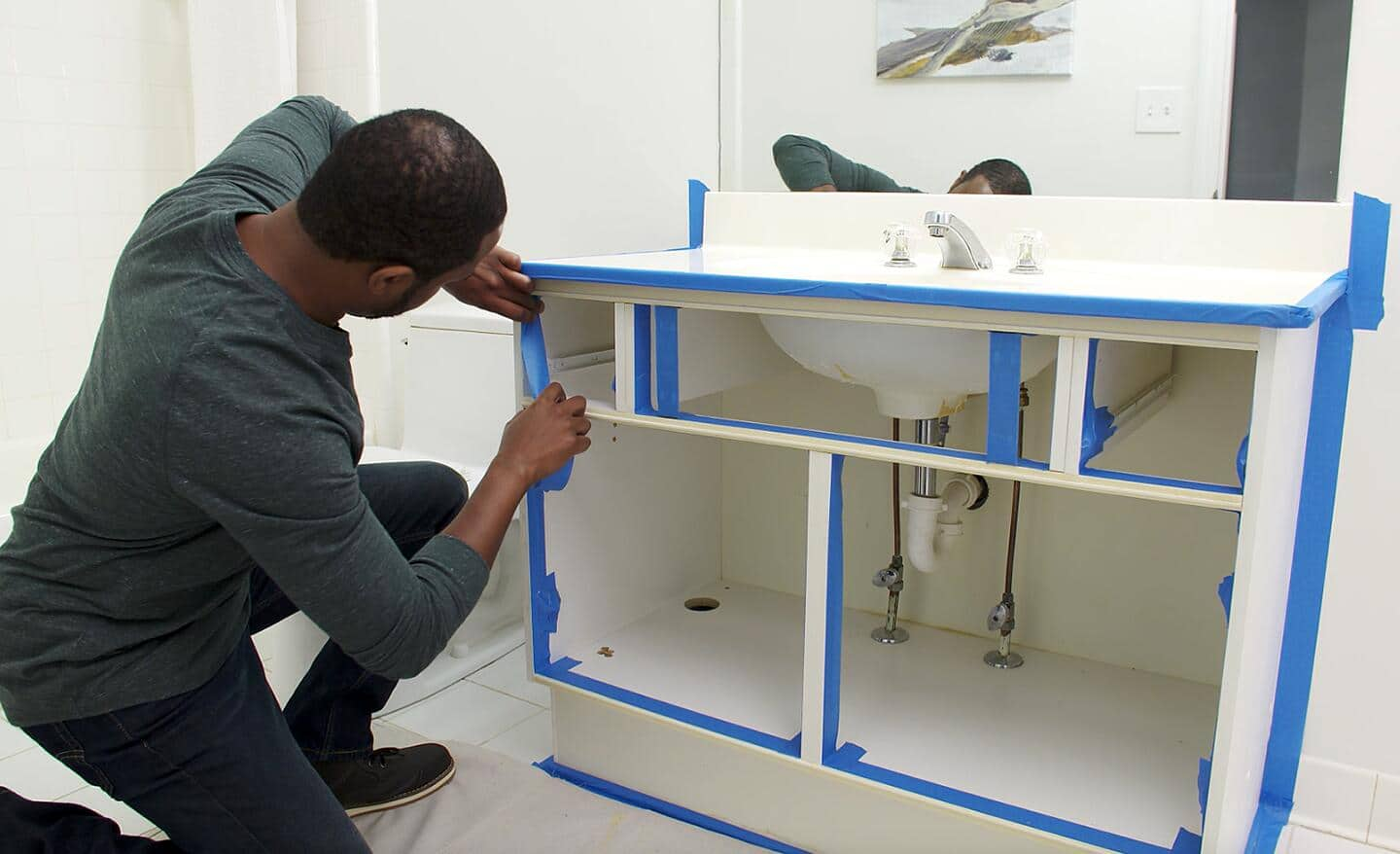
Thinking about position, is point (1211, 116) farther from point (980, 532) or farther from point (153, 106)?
point (153, 106)

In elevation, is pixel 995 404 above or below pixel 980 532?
above

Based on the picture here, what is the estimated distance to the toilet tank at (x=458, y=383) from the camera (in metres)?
2.13

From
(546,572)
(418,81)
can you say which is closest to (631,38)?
(418,81)

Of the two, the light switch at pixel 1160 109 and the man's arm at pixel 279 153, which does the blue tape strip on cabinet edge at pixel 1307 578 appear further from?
the man's arm at pixel 279 153

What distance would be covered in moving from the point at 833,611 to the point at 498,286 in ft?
2.03

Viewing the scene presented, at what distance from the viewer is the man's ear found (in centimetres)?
103

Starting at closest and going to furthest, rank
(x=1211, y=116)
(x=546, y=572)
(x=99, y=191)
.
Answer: (x=1211, y=116)
(x=546, y=572)
(x=99, y=191)

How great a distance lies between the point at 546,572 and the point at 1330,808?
119cm

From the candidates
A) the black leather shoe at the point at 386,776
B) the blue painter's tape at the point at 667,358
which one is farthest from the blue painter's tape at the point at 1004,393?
the black leather shoe at the point at 386,776

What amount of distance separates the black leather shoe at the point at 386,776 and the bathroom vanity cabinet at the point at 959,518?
202mm

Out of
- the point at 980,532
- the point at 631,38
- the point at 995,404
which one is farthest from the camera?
the point at 631,38

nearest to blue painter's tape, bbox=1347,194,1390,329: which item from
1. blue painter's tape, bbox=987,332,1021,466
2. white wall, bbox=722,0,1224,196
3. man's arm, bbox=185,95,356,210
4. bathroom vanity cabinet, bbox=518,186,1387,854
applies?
bathroom vanity cabinet, bbox=518,186,1387,854

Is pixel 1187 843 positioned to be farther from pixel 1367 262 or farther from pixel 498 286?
pixel 498 286

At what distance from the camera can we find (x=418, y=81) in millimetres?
2342
